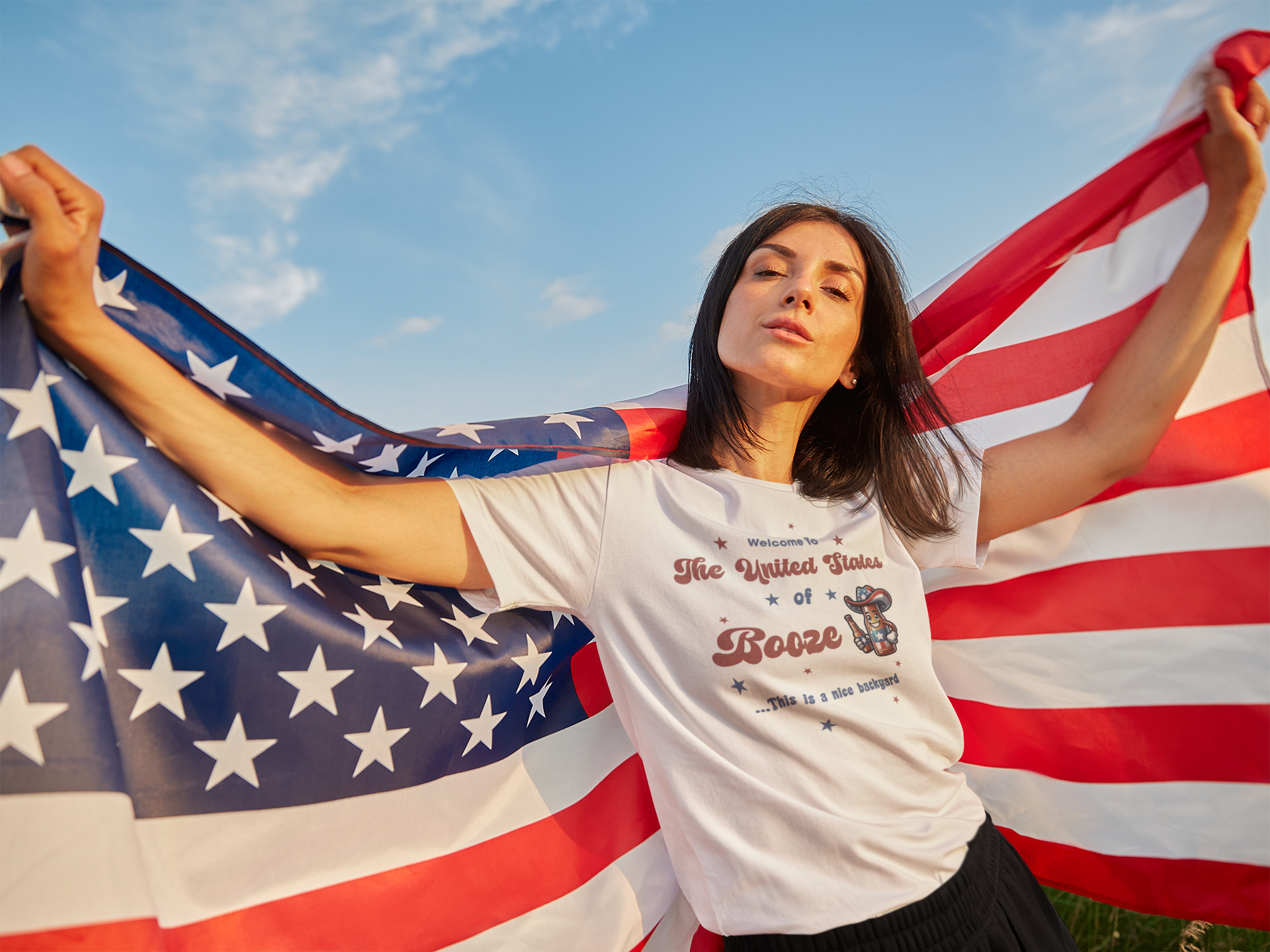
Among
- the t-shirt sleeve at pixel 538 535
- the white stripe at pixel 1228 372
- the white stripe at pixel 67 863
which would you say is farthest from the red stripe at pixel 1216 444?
the white stripe at pixel 67 863

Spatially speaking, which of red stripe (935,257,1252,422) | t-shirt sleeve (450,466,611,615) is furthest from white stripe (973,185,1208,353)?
t-shirt sleeve (450,466,611,615)

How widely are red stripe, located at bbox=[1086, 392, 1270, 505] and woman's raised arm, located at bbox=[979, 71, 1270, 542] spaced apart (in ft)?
0.41

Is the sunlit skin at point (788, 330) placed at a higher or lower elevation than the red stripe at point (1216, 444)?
higher

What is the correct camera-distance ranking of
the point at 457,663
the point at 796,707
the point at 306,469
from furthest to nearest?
the point at 457,663, the point at 796,707, the point at 306,469

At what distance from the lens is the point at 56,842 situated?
1158mm

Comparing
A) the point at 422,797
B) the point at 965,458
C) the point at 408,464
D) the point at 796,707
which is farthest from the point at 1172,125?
the point at 422,797

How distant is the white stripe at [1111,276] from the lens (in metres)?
2.33

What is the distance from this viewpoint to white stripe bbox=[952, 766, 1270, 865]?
7.31ft

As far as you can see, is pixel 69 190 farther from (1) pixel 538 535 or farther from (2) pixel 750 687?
(2) pixel 750 687

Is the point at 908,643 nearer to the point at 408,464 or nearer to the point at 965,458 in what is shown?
the point at 965,458

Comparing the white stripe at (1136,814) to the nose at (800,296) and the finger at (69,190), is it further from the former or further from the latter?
the finger at (69,190)

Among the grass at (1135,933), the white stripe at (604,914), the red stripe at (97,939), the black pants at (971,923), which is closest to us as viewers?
the red stripe at (97,939)

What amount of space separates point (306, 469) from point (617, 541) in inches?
29.9

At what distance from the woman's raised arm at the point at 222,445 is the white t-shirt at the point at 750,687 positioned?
5.0 inches
